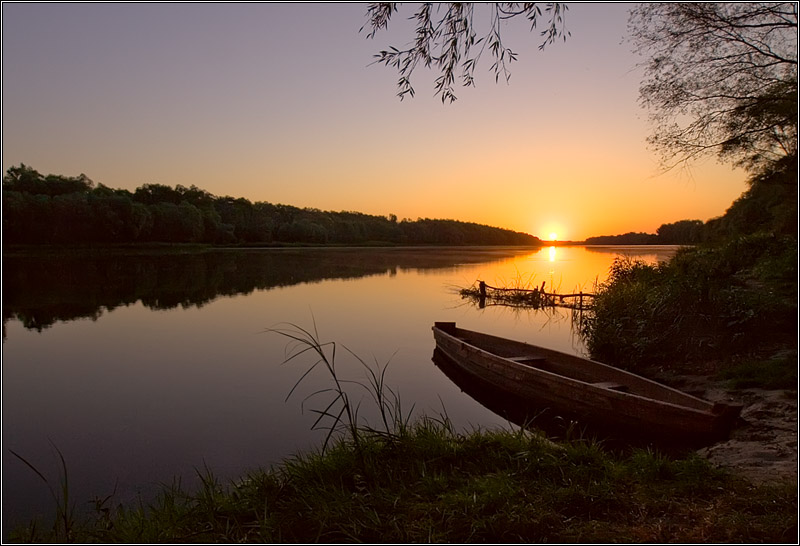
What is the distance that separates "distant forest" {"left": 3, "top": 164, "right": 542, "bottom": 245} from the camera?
712 inches

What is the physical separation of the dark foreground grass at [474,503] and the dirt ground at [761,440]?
0.84m

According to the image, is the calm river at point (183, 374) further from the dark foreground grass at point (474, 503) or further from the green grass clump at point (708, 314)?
the green grass clump at point (708, 314)

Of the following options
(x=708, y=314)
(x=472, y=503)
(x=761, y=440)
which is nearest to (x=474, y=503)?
(x=472, y=503)

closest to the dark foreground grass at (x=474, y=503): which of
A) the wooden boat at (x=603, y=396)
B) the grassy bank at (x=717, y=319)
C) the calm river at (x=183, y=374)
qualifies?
the wooden boat at (x=603, y=396)

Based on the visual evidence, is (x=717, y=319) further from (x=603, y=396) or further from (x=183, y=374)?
(x=183, y=374)

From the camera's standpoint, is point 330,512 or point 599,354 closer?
point 330,512

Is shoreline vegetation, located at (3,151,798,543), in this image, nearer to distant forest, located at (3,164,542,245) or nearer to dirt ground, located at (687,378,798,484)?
dirt ground, located at (687,378,798,484)

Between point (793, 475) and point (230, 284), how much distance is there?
33544 mm

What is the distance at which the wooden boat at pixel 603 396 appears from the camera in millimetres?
6621

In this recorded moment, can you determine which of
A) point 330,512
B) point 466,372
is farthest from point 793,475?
point 466,372

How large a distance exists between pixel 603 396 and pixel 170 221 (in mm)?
53861

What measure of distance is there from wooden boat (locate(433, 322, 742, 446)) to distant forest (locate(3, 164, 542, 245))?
11393 millimetres

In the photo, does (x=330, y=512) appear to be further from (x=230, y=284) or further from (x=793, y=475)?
(x=230, y=284)

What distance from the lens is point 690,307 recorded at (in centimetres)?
1056
